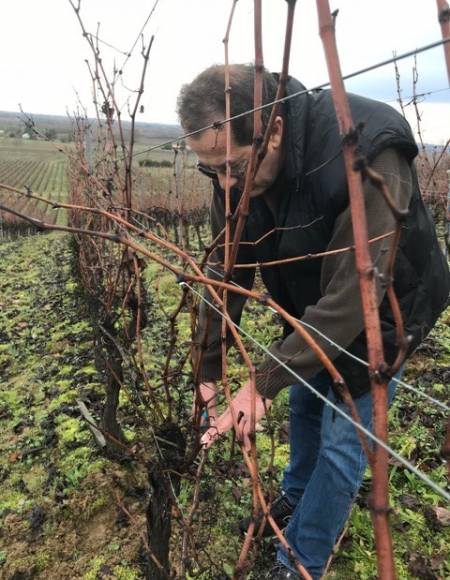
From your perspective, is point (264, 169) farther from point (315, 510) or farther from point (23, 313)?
point (23, 313)

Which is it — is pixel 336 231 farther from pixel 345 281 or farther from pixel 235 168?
pixel 235 168

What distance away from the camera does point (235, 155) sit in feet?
4.52

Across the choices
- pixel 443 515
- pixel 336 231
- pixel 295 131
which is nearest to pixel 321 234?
pixel 336 231

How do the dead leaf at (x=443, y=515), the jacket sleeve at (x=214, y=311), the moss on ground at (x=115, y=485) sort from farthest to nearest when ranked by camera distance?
the dead leaf at (x=443, y=515), the moss on ground at (x=115, y=485), the jacket sleeve at (x=214, y=311)

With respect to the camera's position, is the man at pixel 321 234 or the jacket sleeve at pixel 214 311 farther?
the jacket sleeve at pixel 214 311

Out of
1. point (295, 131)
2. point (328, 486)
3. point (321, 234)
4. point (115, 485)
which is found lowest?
point (115, 485)

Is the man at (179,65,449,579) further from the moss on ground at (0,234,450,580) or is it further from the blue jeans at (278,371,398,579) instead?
the moss on ground at (0,234,450,580)

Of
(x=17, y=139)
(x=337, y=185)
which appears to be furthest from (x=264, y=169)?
(x=17, y=139)

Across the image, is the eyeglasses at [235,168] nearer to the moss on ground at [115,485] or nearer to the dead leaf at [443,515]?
the moss on ground at [115,485]

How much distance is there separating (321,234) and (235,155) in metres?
0.37

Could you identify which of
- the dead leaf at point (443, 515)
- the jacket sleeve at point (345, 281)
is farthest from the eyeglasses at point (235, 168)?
the dead leaf at point (443, 515)

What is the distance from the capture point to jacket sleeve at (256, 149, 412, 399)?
117 centimetres

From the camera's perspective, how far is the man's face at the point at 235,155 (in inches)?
53.3

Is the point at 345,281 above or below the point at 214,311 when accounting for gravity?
above
